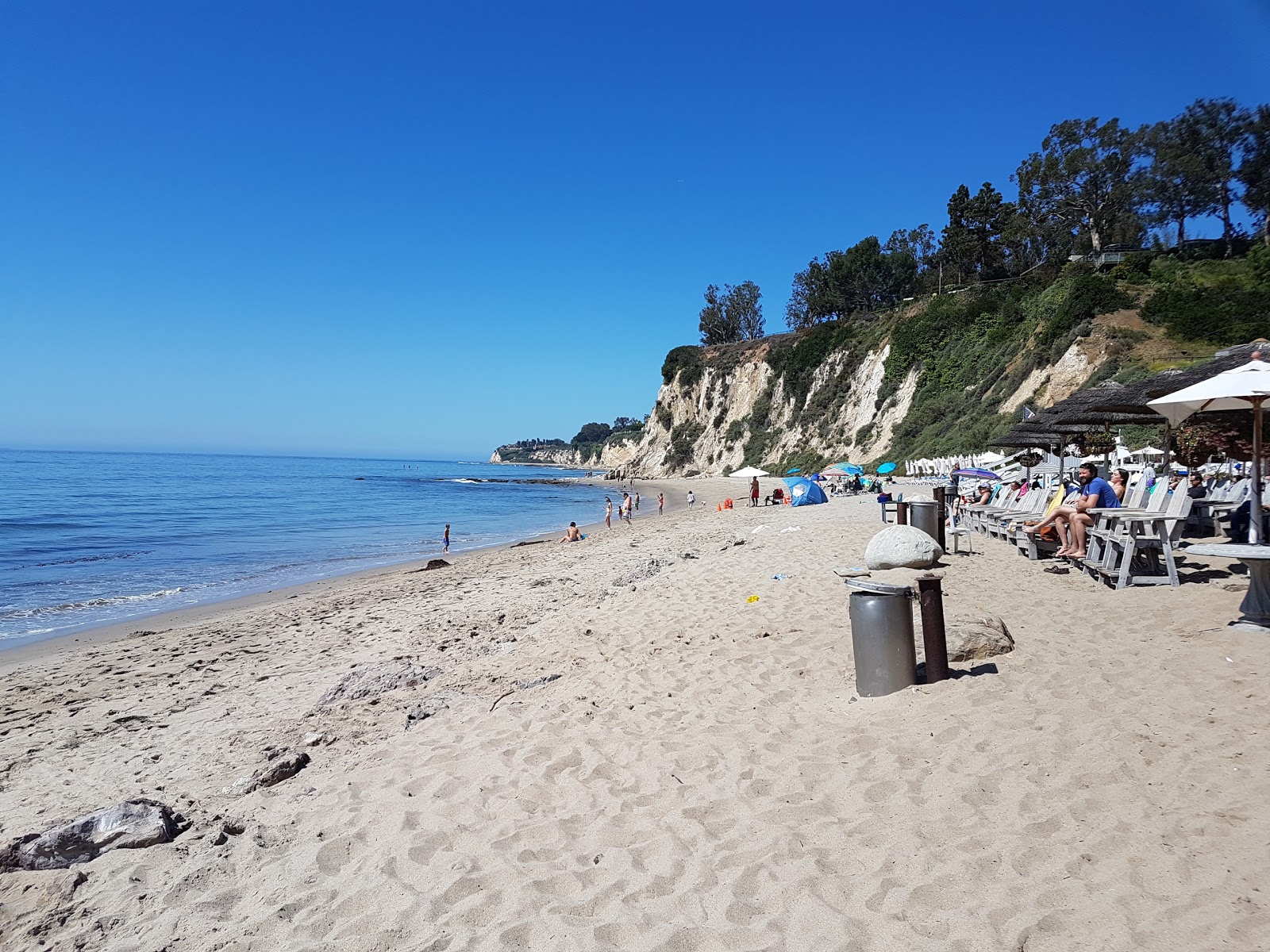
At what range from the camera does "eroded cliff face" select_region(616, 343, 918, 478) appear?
47062mm

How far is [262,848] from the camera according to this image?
11.0 ft

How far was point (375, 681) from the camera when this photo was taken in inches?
236

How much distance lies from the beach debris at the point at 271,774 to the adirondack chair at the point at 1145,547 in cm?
711

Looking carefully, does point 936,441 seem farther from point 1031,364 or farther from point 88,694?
point 88,694

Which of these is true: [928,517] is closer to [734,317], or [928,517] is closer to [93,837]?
[93,837]

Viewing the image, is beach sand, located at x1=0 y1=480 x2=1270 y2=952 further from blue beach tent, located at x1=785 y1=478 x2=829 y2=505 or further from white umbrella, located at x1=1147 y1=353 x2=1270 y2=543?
blue beach tent, located at x1=785 y1=478 x2=829 y2=505

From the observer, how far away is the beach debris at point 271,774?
416 centimetres

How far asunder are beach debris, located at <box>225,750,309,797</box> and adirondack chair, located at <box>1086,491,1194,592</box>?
7.11m

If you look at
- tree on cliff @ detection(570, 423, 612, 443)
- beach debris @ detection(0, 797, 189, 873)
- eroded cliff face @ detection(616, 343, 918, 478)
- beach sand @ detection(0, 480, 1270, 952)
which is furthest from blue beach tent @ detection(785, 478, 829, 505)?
tree on cliff @ detection(570, 423, 612, 443)

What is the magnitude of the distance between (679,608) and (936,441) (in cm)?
3159

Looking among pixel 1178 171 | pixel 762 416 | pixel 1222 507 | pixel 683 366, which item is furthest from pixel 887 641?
pixel 683 366

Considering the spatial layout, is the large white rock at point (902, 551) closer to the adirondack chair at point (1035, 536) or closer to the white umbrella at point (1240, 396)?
the adirondack chair at point (1035, 536)

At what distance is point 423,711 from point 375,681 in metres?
1.02

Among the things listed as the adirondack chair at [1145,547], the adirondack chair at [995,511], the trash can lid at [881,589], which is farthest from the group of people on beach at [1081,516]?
the trash can lid at [881,589]
